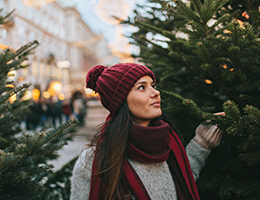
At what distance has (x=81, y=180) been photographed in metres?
1.27

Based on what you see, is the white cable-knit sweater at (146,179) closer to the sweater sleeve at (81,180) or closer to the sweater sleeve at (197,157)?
the sweater sleeve at (81,180)

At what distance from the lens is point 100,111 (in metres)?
11.2

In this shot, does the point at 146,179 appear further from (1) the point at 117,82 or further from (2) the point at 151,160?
(1) the point at 117,82

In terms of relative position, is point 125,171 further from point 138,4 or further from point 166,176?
point 138,4

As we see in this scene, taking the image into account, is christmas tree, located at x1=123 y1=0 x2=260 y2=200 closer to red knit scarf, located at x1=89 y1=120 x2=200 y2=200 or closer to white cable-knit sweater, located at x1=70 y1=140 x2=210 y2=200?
red knit scarf, located at x1=89 y1=120 x2=200 y2=200

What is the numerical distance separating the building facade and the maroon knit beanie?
14651mm

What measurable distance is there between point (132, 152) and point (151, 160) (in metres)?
0.11

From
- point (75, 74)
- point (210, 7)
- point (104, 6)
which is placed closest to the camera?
point (210, 7)

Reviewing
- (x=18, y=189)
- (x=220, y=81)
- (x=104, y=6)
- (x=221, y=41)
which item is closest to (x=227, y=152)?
(x=220, y=81)

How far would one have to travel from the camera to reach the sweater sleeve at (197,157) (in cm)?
153

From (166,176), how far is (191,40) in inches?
37.0

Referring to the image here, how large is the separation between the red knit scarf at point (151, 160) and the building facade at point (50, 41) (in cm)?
1489

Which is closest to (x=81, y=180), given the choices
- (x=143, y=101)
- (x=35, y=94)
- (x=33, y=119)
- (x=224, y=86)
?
(x=143, y=101)

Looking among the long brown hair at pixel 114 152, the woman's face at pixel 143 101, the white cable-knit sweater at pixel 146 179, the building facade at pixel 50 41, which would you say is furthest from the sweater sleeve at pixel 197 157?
the building facade at pixel 50 41
